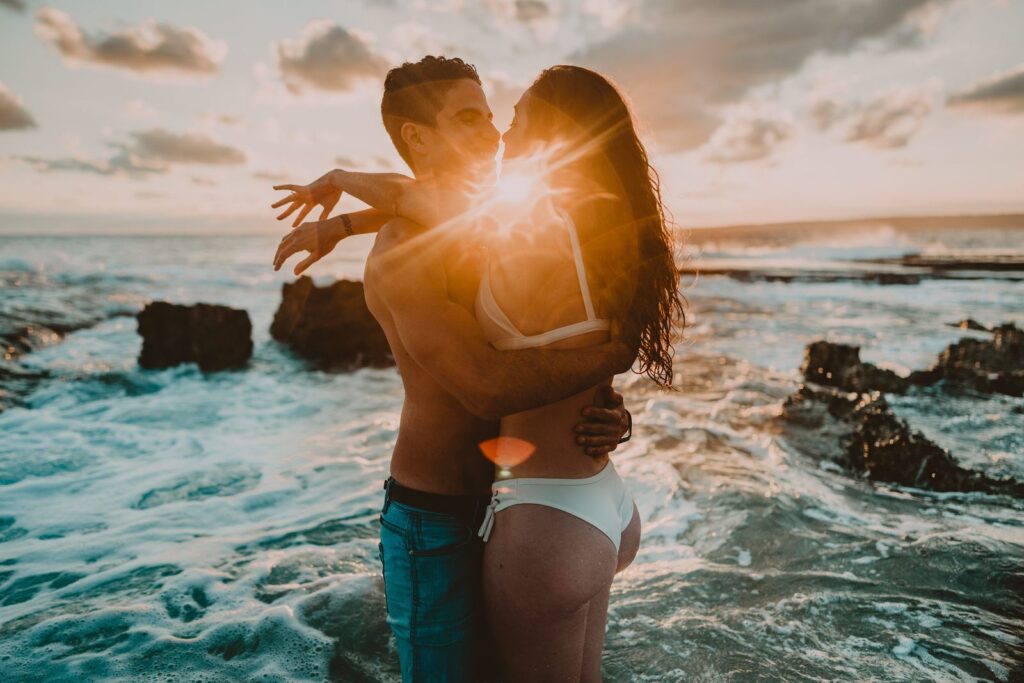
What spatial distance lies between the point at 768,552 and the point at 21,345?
14.8m

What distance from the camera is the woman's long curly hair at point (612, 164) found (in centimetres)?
210

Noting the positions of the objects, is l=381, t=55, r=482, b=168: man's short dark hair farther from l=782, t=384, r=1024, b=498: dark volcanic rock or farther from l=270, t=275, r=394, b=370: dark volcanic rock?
l=270, t=275, r=394, b=370: dark volcanic rock

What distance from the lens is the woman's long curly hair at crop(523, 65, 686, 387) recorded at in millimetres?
2104

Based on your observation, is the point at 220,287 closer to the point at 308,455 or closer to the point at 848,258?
the point at 308,455

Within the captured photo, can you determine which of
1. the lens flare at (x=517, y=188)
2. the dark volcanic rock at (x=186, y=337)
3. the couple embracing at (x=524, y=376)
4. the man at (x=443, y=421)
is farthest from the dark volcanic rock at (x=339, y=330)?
the lens flare at (x=517, y=188)

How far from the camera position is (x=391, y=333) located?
241 centimetres

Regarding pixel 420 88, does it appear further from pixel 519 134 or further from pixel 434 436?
pixel 434 436

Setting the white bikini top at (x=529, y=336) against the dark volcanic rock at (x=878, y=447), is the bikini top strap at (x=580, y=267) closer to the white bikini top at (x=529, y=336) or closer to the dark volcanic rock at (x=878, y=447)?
the white bikini top at (x=529, y=336)

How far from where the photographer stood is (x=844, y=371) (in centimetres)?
927

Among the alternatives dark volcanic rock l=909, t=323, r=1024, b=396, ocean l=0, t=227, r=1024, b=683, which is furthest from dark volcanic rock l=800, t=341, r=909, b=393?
dark volcanic rock l=909, t=323, r=1024, b=396

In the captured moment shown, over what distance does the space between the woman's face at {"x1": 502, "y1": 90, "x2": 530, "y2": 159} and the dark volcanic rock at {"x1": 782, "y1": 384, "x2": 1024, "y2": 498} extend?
218 inches

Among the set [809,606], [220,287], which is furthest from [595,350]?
[220,287]

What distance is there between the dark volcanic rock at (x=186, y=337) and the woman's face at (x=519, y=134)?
10.7 meters

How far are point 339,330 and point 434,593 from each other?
35.2ft
